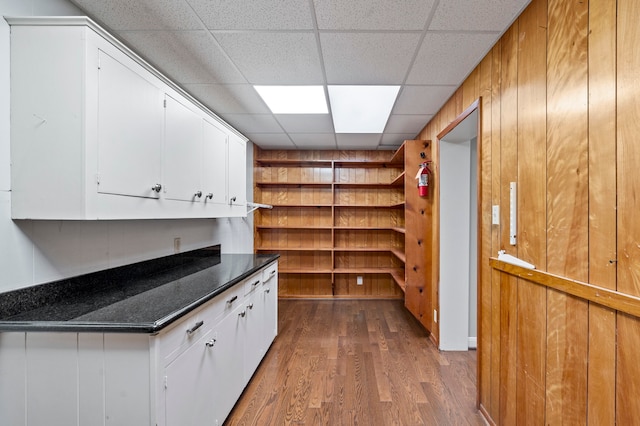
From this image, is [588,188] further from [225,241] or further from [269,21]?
[225,241]

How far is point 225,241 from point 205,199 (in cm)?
117

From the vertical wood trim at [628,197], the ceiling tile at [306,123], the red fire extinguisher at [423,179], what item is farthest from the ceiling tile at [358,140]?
the vertical wood trim at [628,197]

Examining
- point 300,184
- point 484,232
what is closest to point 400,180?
point 300,184

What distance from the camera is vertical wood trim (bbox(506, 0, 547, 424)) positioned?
1.27 metres

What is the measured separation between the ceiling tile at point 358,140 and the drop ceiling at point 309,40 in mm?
1161

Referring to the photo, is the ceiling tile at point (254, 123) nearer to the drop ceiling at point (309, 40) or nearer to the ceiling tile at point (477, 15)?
the drop ceiling at point (309, 40)

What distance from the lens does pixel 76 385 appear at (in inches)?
42.3

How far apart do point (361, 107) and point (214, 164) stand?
5.17 feet

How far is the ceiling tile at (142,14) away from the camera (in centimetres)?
142

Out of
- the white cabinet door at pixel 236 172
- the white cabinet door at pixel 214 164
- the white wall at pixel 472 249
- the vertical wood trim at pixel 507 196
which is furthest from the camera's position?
the white wall at pixel 472 249

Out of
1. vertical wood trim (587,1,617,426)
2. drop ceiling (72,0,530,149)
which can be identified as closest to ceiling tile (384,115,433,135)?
drop ceiling (72,0,530,149)

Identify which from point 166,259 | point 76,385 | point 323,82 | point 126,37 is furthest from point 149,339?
point 323,82

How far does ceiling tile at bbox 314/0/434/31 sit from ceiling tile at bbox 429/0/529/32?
8cm

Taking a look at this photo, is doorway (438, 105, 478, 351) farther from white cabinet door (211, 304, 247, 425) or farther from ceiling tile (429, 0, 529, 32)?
white cabinet door (211, 304, 247, 425)
